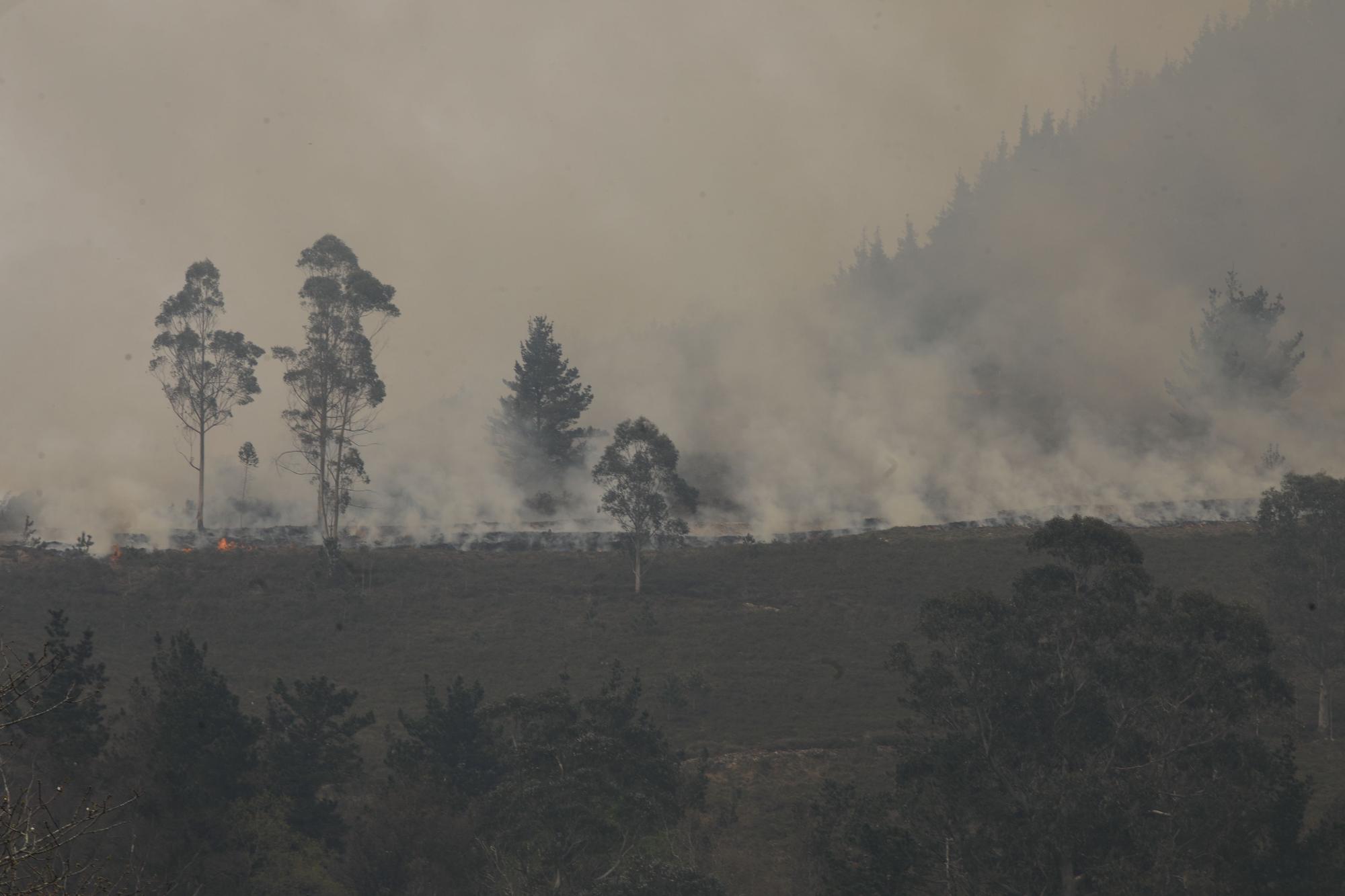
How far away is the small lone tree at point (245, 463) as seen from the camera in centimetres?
8444

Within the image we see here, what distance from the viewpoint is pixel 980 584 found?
7006 centimetres

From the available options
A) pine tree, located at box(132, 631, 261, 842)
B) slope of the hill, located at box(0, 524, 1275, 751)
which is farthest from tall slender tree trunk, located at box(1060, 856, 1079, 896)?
pine tree, located at box(132, 631, 261, 842)

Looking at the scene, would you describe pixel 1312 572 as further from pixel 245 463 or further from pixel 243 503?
pixel 243 503

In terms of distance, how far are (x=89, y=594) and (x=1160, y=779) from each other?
59136 millimetres

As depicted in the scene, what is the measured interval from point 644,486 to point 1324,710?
4170 centimetres

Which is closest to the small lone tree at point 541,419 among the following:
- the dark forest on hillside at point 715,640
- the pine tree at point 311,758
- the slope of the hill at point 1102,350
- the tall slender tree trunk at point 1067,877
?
the dark forest on hillside at point 715,640

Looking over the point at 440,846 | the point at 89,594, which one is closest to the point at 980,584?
the point at 440,846

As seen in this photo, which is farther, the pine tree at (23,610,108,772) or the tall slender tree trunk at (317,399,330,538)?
the tall slender tree trunk at (317,399,330,538)

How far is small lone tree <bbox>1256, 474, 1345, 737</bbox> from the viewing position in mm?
52312

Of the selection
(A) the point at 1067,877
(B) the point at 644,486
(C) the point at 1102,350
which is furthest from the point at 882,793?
(C) the point at 1102,350

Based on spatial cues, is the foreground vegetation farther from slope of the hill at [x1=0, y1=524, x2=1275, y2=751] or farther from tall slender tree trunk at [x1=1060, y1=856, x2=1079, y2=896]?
tall slender tree trunk at [x1=1060, y1=856, x2=1079, y2=896]

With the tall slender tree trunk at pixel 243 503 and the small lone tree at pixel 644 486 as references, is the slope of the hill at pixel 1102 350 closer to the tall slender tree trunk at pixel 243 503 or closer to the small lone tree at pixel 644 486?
the small lone tree at pixel 644 486

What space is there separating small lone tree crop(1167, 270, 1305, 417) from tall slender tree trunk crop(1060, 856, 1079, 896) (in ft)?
322

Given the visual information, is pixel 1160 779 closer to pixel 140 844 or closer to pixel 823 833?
pixel 823 833
